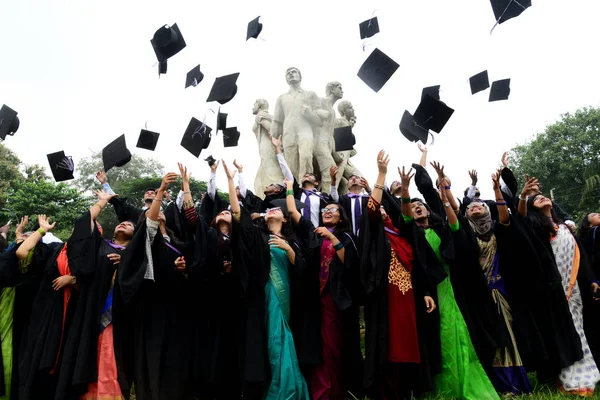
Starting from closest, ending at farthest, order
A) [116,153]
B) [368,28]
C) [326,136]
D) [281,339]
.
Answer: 1. [281,339]
2. [116,153]
3. [368,28]
4. [326,136]

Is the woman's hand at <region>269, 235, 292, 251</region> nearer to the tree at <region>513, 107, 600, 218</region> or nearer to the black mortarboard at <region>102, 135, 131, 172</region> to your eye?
the black mortarboard at <region>102, 135, 131, 172</region>

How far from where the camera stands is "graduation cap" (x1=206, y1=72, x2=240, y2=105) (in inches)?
239

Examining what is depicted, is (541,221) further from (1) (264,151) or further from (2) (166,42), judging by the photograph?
Answer: (1) (264,151)

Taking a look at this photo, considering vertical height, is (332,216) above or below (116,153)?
below

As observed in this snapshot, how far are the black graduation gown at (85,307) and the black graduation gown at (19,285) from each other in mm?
551

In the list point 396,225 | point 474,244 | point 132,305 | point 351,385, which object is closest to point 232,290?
point 132,305

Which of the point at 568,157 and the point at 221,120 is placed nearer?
the point at 221,120

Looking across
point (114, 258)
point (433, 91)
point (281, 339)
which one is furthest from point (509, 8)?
point (114, 258)

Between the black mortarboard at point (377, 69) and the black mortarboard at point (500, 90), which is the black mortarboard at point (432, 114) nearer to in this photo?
the black mortarboard at point (377, 69)

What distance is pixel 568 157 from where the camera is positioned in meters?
24.8

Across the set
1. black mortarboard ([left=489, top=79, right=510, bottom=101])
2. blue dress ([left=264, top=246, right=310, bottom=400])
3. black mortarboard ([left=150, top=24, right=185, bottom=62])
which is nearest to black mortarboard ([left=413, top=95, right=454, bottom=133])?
black mortarboard ([left=489, top=79, right=510, bottom=101])

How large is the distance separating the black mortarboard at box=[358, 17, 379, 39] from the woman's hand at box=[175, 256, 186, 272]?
4.11 metres

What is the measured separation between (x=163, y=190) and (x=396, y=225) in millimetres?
1936

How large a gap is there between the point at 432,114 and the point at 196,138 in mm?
2658
